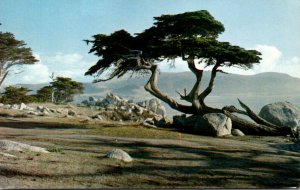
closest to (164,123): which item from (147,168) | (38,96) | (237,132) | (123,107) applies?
(237,132)

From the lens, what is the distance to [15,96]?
37.8m

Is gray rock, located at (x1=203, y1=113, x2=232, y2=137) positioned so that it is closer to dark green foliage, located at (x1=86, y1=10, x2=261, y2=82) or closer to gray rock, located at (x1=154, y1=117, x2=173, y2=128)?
dark green foliage, located at (x1=86, y1=10, x2=261, y2=82)

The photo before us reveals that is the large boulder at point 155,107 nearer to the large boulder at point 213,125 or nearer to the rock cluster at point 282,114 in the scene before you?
the rock cluster at point 282,114

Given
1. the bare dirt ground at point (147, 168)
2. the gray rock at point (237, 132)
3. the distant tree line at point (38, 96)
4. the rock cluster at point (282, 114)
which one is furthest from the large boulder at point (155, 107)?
the bare dirt ground at point (147, 168)

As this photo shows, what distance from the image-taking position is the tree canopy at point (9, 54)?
554 inches

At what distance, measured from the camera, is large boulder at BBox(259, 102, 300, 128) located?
22.6 m

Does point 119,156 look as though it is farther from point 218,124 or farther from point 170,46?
point 170,46

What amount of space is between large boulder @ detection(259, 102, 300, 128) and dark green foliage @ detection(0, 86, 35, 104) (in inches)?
921

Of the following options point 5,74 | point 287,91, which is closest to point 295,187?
point 5,74

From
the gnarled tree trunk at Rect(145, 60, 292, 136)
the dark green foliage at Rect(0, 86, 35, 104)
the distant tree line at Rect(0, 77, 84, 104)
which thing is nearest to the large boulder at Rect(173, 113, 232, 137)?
the gnarled tree trunk at Rect(145, 60, 292, 136)

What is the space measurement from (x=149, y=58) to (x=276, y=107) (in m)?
8.39

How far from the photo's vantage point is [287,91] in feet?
427

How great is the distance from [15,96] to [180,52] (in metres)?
22.7

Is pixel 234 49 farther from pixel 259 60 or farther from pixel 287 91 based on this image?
pixel 287 91
